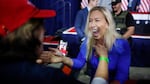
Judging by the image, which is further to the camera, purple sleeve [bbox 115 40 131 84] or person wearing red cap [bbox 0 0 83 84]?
purple sleeve [bbox 115 40 131 84]

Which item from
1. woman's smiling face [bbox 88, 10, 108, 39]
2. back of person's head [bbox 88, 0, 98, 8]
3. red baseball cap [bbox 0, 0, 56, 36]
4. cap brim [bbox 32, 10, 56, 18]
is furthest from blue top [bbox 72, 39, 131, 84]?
back of person's head [bbox 88, 0, 98, 8]

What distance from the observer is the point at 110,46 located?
9.47 ft

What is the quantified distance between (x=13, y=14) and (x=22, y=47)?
14 cm

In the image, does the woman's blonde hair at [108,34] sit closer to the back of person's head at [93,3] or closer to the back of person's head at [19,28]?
the back of person's head at [19,28]

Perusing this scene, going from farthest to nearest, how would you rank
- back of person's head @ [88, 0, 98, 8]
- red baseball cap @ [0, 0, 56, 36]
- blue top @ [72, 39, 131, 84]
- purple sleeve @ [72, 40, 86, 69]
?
back of person's head @ [88, 0, 98, 8] → purple sleeve @ [72, 40, 86, 69] → blue top @ [72, 39, 131, 84] → red baseball cap @ [0, 0, 56, 36]

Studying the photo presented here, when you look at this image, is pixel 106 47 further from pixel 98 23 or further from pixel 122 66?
pixel 98 23

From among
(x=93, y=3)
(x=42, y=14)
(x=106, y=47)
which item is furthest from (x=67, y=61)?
(x=93, y=3)

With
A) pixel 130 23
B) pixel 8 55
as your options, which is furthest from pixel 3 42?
pixel 130 23

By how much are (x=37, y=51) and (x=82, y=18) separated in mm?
4873

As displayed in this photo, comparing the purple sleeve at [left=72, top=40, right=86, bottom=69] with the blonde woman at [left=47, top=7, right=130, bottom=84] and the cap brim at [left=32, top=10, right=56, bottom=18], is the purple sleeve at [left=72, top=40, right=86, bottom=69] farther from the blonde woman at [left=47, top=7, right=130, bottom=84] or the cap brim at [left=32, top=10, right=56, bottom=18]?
the cap brim at [left=32, top=10, right=56, bottom=18]

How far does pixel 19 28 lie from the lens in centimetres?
136

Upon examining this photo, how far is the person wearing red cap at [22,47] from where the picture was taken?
1337mm

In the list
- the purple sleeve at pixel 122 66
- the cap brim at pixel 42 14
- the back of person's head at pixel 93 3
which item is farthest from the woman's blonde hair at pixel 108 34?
the back of person's head at pixel 93 3

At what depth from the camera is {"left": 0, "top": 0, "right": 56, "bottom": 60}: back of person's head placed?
1327 mm
